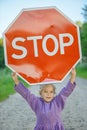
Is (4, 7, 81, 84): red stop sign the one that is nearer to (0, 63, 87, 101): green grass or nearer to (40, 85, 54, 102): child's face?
(40, 85, 54, 102): child's face

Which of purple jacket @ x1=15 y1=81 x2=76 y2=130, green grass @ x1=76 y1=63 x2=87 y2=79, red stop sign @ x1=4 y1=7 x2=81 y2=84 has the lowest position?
purple jacket @ x1=15 y1=81 x2=76 y2=130

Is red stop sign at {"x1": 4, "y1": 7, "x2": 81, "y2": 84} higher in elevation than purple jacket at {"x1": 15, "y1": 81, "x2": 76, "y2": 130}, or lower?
higher

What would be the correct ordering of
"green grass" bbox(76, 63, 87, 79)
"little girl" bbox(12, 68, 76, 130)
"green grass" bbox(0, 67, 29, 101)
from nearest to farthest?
"little girl" bbox(12, 68, 76, 130) → "green grass" bbox(76, 63, 87, 79) → "green grass" bbox(0, 67, 29, 101)

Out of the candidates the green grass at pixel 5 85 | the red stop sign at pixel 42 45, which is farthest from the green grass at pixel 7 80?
the red stop sign at pixel 42 45

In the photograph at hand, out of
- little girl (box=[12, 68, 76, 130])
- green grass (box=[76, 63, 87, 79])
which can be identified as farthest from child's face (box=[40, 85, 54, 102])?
green grass (box=[76, 63, 87, 79])

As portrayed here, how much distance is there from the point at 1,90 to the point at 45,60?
1.63ft

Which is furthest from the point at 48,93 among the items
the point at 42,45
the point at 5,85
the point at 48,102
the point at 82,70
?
the point at 5,85

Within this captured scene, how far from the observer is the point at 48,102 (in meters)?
1.63

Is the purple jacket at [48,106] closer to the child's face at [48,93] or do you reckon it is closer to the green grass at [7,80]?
the child's face at [48,93]

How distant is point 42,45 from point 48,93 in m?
0.19

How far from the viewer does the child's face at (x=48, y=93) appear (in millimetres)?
1615

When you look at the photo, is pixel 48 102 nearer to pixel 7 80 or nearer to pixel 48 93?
pixel 48 93

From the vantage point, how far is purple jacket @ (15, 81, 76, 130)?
63.4 inches

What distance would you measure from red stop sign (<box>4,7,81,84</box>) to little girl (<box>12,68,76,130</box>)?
2.4 inches
